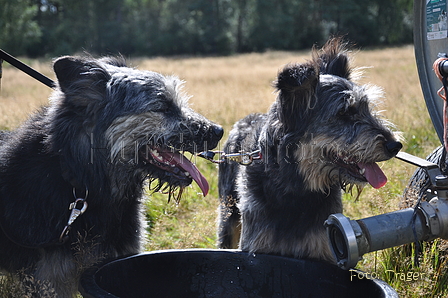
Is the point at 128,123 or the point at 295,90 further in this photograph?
the point at 295,90

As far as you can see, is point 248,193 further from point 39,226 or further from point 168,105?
point 39,226

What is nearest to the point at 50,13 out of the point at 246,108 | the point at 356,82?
the point at 246,108

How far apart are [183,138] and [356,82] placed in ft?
5.11

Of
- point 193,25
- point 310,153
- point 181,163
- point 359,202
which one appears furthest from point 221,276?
point 193,25

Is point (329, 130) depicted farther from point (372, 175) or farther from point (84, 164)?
point (84, 164)

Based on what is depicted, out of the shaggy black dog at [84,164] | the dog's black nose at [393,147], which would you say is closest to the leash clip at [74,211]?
the shaggy black dog at [84,164]

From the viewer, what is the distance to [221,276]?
3498mm

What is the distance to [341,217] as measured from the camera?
8.75ft

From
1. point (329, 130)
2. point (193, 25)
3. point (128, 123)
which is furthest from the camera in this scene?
point (193, 25)

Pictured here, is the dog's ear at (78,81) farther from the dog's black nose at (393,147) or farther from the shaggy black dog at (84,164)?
the dog's black nose at (393,147)

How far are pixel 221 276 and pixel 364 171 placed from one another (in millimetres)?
1261

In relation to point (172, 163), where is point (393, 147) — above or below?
above

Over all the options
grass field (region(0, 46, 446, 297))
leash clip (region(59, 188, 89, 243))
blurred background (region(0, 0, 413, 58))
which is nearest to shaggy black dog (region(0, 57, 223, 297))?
leash clip (region(59, 188, 89, 243))

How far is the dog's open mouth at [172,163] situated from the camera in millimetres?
3467
